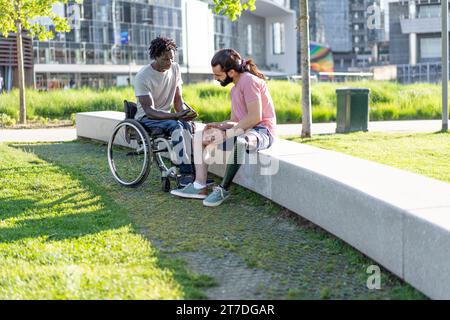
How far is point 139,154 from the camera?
23.7 ft

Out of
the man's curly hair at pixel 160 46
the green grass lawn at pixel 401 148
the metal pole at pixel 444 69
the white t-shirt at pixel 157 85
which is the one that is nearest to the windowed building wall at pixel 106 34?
the metal pole at pixel 444 69

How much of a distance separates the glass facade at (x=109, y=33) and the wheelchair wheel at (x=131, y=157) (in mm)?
44519

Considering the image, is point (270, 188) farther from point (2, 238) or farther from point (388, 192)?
point (2, 238)

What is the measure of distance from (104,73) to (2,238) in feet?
180

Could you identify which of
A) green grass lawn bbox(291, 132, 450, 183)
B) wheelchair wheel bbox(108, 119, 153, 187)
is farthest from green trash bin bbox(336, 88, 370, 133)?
wheelchair wheel bbox(108, 119, 153, 187)

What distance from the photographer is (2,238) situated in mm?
5277

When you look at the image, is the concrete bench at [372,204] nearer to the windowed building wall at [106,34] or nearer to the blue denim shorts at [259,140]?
the blue denim shorts at [259,140]

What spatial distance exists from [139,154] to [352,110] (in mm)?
6946

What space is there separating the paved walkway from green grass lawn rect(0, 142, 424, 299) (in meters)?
6.41

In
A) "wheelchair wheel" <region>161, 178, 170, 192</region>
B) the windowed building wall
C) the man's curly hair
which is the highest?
the windowed building wall

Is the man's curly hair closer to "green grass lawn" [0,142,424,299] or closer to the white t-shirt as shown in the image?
the white t-shirt

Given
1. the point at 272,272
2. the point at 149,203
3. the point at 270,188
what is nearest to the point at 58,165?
the point at 149,203

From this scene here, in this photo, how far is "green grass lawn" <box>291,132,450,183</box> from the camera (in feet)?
26.4

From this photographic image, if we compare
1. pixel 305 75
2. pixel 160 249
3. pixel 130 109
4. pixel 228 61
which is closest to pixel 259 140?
pixel 228 61
